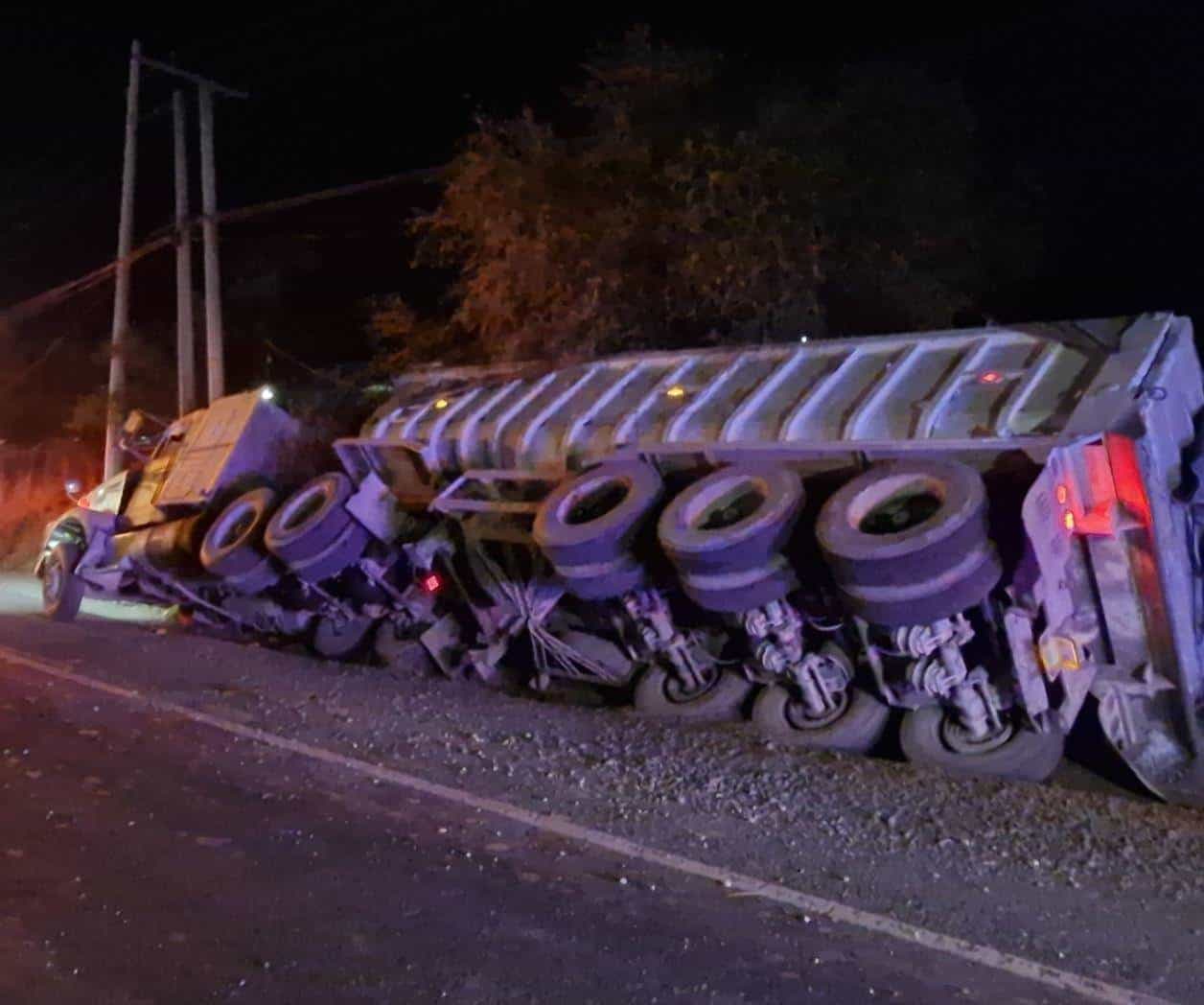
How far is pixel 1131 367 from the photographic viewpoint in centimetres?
745

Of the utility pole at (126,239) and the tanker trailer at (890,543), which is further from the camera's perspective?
the utility pole at (126,239)

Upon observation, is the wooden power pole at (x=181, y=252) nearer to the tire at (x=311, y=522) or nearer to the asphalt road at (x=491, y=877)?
the tire at (x=311, y=522)

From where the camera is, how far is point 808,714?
8.19 metres

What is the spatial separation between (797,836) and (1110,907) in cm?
140

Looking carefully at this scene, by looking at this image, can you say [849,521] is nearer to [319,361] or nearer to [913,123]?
[913,123]

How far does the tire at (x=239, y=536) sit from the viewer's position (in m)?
11.4

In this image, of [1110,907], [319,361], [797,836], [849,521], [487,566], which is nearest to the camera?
[1110,907]

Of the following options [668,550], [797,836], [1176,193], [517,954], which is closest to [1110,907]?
[797,836]

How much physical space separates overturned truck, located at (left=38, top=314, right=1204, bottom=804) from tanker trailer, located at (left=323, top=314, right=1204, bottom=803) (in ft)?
0.06

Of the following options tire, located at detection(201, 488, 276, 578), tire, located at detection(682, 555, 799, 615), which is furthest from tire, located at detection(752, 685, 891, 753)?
tire, located at detection(201, 488, 276, 578)

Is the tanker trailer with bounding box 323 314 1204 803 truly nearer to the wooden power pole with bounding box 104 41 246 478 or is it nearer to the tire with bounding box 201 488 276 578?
the tire with bounding box 201 488 276 578

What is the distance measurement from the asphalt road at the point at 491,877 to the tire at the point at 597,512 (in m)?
1.14

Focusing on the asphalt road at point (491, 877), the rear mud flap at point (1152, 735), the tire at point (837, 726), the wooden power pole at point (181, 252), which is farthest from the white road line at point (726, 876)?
the wooden power pole at point (181, 252)

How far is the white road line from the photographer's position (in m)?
4.34
